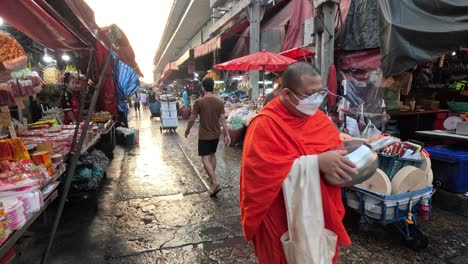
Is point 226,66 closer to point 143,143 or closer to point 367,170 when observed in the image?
point 143,143

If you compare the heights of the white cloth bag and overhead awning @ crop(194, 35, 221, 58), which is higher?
overhead awning @ crop(194, 35, 221, 58)

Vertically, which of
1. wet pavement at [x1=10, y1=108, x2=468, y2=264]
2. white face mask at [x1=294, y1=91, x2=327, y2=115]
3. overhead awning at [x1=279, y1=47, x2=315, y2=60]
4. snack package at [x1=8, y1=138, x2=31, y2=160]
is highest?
overhead awning at [x1=279, y1=47, x2=315, y2=60]

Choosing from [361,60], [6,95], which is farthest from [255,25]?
[6,95]

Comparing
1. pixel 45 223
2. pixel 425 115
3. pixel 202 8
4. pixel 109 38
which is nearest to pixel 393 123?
pixel 425 115

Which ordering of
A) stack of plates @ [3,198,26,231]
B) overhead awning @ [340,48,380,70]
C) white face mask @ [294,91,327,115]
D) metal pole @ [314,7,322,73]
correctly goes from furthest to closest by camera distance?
1. metal pole @ [314,7,322,73]
2. overhead awning @ [340,48,380,70]
3. stack of plates @ [3,198,26,231]
4. white face mask @ [294,91,327,115]

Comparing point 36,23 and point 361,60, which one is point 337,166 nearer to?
point 36,23

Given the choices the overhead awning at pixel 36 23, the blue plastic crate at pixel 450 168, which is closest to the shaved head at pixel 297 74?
the overhead awning at pixel 36 23

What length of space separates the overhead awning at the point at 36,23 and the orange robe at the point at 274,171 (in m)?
2.03

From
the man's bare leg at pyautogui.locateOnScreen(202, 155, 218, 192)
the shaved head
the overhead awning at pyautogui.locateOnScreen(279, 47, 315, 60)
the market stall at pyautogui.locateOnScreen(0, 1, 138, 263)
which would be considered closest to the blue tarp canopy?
the market stall at pyautogui.locateOnScreen(0, 1, 138, 263)

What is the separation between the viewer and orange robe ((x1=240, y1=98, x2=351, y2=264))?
1.62m

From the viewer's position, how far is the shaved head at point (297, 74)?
1717 millimetres

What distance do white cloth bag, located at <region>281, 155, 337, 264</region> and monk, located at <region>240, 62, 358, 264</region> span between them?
0.16 feet

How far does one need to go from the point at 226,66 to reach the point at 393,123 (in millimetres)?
4250

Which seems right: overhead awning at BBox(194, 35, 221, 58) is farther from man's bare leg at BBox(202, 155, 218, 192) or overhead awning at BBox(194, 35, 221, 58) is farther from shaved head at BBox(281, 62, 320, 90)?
shaved head at BBox(281, 62, 320, 90)
